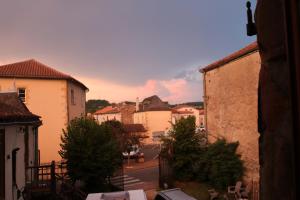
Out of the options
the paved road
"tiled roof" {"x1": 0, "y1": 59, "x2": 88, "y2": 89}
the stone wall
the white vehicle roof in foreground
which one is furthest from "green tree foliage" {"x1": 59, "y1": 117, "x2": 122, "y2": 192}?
"tiled roof" {"x1": 0, "y1": 59, "x2": 88, "y2": 89}

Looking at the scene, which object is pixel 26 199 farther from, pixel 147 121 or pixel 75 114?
pixel 147 121

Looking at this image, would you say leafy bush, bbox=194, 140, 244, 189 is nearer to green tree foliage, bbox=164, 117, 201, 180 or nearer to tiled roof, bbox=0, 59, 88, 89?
green tree foliage, bbox=164, 117, 201, 180

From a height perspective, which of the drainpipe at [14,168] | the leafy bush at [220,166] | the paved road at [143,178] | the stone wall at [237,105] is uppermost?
the stone wall at [237,105]

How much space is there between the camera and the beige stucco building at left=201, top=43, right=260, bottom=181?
17.3m

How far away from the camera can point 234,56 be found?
1883 cm

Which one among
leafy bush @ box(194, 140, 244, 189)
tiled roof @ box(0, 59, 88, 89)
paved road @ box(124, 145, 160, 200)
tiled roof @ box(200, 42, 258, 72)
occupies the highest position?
tiled roof @ box(0, 59, 88, 89)

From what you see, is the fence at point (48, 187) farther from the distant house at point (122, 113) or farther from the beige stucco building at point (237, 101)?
the distant house at point (122, 113)

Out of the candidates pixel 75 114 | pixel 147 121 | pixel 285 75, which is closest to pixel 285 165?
pixel 285 75

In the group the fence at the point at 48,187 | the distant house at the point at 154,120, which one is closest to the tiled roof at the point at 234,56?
the fence at the point at 48,187

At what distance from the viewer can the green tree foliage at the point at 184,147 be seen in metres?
20.5

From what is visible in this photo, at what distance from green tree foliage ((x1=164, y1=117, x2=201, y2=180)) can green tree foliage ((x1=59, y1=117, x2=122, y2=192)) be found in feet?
13.0

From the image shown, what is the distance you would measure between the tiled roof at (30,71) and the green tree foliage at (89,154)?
37.2 ft

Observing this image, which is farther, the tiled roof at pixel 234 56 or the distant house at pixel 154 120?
the distant house at pixel 154 120

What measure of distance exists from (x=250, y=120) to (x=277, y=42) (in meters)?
16.6
